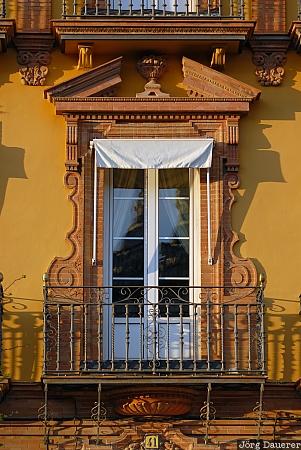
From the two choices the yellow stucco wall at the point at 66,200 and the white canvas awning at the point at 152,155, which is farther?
the white canvas awning at the point at 152,155

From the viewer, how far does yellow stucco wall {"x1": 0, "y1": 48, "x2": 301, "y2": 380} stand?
17109 millimetres

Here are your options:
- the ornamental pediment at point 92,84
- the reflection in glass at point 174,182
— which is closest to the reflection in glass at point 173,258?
the reflection in glass at point 174,182

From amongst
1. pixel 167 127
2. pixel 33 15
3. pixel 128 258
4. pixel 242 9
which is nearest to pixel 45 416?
pixel 128 258

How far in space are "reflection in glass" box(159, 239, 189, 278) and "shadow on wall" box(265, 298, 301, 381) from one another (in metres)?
1.13

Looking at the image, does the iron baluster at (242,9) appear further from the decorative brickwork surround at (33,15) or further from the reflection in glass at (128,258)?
the reflection in glass at (128,258)

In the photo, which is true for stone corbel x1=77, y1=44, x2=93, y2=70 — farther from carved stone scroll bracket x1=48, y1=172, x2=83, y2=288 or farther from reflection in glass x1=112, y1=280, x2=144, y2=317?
reflection in glass x1=112, y1=280, x2=144, y2=317

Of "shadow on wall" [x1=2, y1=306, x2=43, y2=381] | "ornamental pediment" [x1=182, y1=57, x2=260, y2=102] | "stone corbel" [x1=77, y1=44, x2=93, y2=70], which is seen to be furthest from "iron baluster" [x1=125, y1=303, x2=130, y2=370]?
"stone corbel" [x1=77, y1=44, x2=93, y2=70]

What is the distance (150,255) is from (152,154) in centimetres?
125

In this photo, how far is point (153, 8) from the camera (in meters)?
18.0

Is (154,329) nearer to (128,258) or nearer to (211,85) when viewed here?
(128,258)

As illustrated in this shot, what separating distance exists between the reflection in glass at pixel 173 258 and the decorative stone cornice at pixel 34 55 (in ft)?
8.45

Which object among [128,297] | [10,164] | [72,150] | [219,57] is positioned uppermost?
[219,57]

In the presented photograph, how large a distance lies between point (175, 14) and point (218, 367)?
4537 millimetres

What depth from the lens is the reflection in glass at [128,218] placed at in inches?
698
